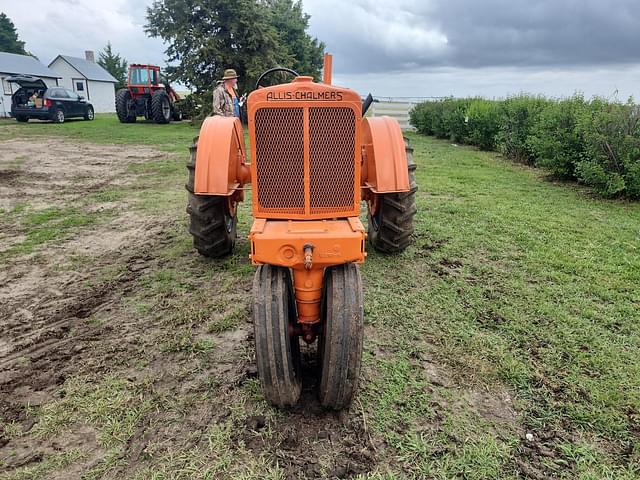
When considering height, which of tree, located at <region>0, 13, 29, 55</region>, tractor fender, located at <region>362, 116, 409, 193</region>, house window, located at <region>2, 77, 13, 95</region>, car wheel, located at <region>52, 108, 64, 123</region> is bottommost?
tractor fender, located at <region>362, 116, 409, 193</region>

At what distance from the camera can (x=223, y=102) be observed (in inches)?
312

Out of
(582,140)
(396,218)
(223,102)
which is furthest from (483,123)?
(396,218)

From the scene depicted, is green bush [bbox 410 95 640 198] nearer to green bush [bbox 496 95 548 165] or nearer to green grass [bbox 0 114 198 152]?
green bush [bbox 496 95 548 165]

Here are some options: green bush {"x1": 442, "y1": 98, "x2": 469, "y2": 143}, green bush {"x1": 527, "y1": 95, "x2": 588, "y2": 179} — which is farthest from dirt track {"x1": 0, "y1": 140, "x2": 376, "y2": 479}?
green bush {"x1": 442, "y1": 98, "x2": 469, "y2": 143}

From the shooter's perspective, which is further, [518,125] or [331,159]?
[518,125]

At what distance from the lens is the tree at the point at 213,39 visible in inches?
836

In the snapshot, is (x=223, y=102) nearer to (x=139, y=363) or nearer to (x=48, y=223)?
(x=48, y=223)

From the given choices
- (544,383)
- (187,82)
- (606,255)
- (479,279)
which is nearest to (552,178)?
(606,255)

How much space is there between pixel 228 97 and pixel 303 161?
5.59 meters

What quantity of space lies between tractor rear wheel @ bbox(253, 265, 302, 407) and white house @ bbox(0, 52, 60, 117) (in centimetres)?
2993

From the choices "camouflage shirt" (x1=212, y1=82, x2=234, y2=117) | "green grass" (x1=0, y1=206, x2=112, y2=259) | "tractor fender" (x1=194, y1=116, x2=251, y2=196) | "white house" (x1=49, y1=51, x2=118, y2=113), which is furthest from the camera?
"white house" (x1=49, y1=51, x2=118, y2=113)

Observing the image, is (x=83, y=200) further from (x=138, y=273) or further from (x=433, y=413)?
(x=433, y=413)

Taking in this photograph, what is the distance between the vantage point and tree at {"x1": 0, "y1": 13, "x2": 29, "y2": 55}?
53969mm

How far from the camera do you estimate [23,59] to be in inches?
1361
